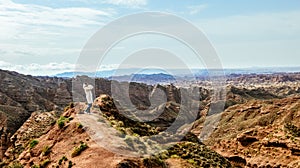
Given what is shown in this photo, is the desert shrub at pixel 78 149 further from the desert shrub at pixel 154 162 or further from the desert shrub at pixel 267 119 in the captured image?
the desert shrub at pixel 267 119

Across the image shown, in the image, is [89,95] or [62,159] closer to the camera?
[62,159]

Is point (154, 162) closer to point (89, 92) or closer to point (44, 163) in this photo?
point (44, 163)

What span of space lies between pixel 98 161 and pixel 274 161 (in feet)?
82.9

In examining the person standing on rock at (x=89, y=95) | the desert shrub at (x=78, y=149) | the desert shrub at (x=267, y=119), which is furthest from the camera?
the desert shrub at (x=267, y=119)

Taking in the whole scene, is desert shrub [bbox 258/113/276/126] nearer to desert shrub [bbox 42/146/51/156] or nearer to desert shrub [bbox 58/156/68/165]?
desert shrub [bbox 42/146/51/156]

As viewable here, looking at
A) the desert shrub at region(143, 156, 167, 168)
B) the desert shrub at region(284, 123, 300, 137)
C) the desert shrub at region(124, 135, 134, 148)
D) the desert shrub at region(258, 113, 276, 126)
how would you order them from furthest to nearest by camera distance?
the desert shrub at region(258, 113, 276, 126) < the desert shrub at region(284, 123, 300, 137) < the desert shrub at region(124, 135, 134, 148) < the desert shrub at region(143, 156, 167, 168)

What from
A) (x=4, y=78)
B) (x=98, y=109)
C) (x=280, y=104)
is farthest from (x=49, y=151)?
(x=4, y=78)

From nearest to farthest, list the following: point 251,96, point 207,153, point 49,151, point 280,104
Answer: point 49,151 → point 207,153 → point 280,104 → point 251,96

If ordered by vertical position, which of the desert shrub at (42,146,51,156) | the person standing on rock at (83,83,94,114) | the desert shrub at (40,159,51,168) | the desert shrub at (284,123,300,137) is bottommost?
the desert shrub at (284,123,300,137)

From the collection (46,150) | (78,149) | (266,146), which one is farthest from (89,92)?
(266,146)

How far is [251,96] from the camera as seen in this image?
169 meters

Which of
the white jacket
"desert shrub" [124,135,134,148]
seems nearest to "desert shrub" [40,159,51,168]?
"desert shrub" [124,135,134,148]

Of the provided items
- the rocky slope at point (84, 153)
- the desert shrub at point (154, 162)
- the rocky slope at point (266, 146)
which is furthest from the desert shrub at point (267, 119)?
the desert shrub at point (154, 162)

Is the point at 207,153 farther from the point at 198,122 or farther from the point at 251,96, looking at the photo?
the point at 251,96
